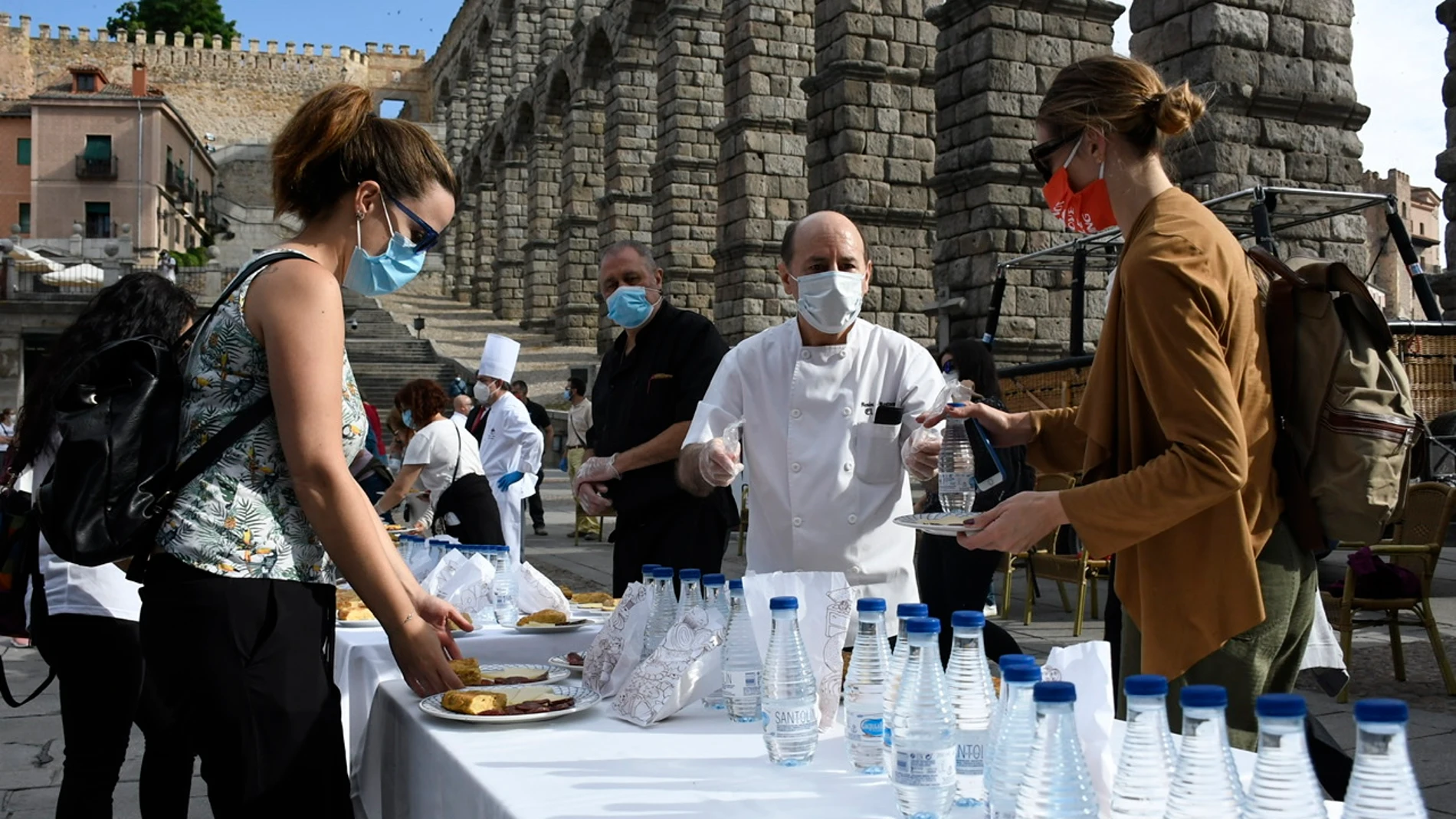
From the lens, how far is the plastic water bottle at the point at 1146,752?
4.10 feet

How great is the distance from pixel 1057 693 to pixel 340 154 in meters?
1.62

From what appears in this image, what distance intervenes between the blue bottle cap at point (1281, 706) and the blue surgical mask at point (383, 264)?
1677 millimetres

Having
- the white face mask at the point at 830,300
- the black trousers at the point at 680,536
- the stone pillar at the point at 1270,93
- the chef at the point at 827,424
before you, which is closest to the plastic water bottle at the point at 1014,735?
the chef at the point at 827,424

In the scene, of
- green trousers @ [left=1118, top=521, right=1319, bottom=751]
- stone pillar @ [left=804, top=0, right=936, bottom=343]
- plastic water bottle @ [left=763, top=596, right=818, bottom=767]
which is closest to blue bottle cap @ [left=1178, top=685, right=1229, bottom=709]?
plastic water bottle @ [left=763, top=596, right=818, bottom=767]

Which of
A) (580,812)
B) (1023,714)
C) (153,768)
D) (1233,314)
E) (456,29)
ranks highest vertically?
(456,29)

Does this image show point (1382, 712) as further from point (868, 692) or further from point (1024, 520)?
point (1024, 520)

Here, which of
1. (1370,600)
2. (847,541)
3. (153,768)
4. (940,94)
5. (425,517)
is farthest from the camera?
(940,94)

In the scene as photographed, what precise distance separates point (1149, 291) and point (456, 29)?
57.4m

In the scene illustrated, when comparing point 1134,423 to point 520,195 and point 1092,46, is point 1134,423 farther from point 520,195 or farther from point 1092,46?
point 520,195

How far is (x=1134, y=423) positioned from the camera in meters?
2.19

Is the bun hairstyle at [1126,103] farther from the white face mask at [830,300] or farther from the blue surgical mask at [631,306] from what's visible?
the blue surgical mask at [631,306]

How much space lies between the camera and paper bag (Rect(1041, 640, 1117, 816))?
1.56 m

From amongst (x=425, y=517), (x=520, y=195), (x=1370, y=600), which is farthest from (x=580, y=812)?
(x=520, y=195)

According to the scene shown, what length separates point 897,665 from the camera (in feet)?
5.95
